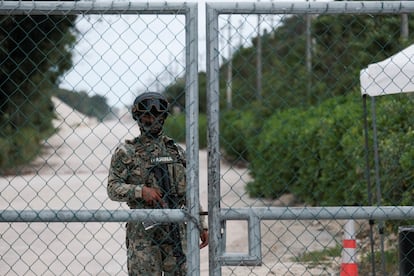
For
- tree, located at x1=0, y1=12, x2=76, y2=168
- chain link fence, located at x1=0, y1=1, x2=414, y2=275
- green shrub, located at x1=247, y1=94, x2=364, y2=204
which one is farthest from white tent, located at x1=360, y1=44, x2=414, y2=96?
tree, located at x1=0, y1=12, x2=76, y2=168

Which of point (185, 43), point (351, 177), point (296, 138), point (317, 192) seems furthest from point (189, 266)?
point (296, 138)

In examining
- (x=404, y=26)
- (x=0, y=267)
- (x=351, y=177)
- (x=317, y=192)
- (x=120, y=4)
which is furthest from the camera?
(x=404, y=26)

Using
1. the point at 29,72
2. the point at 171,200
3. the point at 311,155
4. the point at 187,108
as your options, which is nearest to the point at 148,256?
the point at 171,200

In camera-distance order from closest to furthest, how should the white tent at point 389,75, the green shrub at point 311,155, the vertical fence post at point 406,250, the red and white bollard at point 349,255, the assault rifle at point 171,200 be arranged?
the assault rifle at point 171,200
the vertical fence post at point 406,250
the white tent at point 389,75
the red and white bollard at point 349,255
the green shrub at point 311,155

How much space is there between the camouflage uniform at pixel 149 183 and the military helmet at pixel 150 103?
20 cm

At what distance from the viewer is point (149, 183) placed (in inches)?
172

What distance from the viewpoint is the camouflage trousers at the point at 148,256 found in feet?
14.1

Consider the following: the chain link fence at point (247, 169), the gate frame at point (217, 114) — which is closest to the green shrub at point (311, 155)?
the chain link fence at point (247, 169)

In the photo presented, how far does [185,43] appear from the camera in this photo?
3.54 metres

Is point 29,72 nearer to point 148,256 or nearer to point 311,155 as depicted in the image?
point 311,155

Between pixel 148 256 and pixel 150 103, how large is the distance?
88cm

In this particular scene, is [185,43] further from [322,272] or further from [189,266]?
[322,272]

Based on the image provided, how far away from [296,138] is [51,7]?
10.5 m

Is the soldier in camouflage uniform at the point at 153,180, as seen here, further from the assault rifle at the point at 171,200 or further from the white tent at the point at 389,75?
the white tent at the point at 389,75
